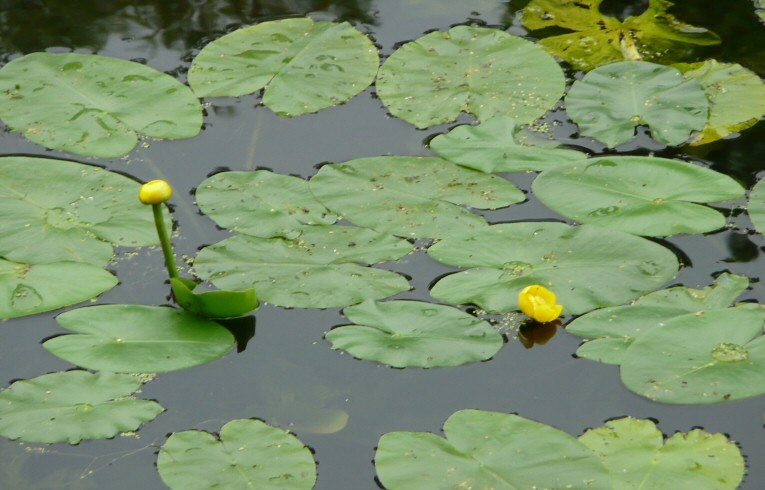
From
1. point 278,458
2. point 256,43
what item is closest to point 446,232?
point 278,458

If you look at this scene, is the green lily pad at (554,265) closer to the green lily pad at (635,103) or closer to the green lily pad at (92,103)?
the green lily pad at (635,103)

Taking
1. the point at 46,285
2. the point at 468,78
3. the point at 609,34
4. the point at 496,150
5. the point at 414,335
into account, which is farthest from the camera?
the point at 609,34

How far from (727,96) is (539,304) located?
1120 millimetres

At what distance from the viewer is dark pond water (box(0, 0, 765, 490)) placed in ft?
6.79

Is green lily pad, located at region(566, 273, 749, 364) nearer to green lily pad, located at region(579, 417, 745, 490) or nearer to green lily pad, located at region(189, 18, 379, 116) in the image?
green lily pad, located at region(579, 417, 745, 490)

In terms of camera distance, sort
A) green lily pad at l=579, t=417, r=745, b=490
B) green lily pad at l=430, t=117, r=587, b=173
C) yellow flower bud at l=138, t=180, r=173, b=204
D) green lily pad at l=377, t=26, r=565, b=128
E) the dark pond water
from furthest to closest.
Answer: green lily pad at l=377, t=26, r=565, b=128 < green lily pad at l=430, t=117, r=587, b=173 < yellow flower bud at l=138, t=180, r=173, b=204 < the dark pond water < green lily pad at l=579, t=417, r=745, b=490

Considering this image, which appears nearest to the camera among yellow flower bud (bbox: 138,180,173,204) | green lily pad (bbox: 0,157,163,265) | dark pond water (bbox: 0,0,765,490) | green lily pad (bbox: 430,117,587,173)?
dark pond water (bbox: 0,0,765,490)

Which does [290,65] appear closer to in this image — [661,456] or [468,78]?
[468,78]

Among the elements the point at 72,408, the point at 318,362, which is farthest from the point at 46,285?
the point at 318,362

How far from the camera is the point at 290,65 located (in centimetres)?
311

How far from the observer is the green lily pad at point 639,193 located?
2529 mm

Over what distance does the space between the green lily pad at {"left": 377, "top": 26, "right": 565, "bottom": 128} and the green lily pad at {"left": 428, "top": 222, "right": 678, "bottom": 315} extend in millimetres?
547

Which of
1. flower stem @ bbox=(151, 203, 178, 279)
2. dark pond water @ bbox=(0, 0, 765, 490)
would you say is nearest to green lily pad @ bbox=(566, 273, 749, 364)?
dark pond water @ bbox=(0, 0, 765, 490)

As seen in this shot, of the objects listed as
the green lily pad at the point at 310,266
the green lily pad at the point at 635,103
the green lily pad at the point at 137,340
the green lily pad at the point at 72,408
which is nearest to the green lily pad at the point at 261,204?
the green lily pad at the point at 310,266
